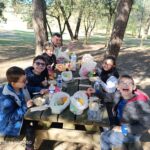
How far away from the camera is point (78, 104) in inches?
151

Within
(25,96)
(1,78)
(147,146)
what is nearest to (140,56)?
(1,78)

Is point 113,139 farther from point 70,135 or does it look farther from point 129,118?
point 70,135

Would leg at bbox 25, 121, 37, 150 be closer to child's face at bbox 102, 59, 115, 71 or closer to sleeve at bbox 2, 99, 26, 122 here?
sleeve at bbox 2, 99, 26, 122

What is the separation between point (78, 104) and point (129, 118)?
647mm

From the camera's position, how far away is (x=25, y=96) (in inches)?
172

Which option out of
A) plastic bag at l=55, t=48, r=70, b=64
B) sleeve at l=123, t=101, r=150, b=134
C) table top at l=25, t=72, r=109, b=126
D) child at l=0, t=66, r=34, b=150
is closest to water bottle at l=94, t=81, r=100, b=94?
table top at l=25, t=72, r=109, b=126

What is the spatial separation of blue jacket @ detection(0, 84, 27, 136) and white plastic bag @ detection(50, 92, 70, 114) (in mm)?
392

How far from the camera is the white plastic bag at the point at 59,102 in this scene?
380 cm

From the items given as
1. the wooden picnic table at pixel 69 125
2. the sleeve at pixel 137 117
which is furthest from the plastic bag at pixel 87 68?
the sleeve at pixel 137 117

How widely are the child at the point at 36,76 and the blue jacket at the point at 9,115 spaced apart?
1191 mm

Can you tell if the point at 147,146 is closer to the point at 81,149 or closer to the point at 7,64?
the point at 81,149

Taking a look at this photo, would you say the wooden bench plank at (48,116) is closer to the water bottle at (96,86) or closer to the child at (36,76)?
the child at (36,76)

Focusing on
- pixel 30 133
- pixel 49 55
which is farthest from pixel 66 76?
pixel 30 133

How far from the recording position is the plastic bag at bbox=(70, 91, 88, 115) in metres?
3.82
